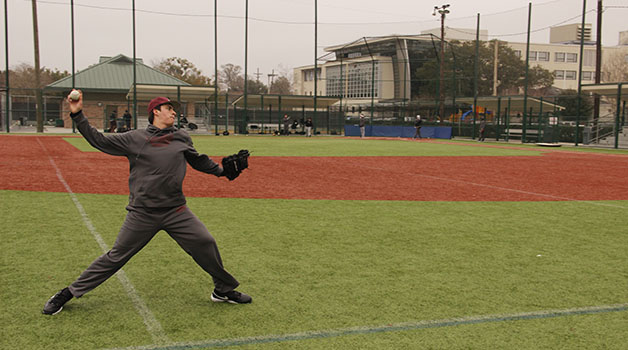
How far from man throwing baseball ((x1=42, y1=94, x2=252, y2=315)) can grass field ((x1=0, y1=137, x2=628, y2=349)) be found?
383 mm

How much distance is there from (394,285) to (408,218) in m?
3.38

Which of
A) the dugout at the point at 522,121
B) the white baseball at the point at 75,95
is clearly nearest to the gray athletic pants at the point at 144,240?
the white baseball at the point at 75,95

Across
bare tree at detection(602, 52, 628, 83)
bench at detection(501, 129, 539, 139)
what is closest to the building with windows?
bare tree at detection(602, 52, 628, 83)

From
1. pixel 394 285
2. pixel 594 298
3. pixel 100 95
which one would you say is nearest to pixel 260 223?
pixel 394 285

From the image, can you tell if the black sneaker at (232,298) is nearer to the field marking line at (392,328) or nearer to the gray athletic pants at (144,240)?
the gray athletic pants at (144,240)

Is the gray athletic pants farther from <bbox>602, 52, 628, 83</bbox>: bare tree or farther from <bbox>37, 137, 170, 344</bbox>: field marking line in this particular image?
<bbox>602, 52, 628, 83</bbox>: bare tree

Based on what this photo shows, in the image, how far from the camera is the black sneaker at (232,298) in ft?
15.1

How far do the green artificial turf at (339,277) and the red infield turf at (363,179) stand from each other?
73.3 inches

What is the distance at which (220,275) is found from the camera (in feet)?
14.7

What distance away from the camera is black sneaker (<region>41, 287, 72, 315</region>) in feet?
14.0

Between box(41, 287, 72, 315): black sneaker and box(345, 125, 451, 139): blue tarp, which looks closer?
box(41, 287, 72, 315): black sneaker

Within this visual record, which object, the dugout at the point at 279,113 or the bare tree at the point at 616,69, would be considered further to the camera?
the bare tree at the point at 616,69

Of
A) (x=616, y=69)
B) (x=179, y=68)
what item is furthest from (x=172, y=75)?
(x=616, y=69)

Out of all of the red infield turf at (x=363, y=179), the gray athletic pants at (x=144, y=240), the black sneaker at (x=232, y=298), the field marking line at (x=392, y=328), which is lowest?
the field marking line at (x=392, y=328)
